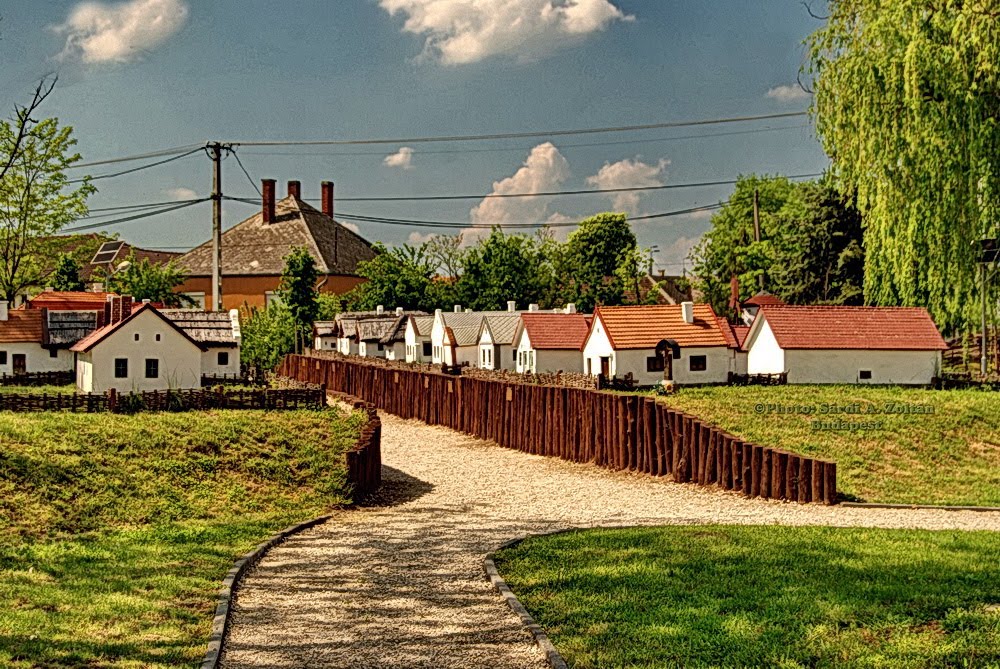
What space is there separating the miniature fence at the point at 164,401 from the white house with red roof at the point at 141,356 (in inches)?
339

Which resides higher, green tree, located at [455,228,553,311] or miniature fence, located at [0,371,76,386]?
green tree, located at [455,228,553,311]

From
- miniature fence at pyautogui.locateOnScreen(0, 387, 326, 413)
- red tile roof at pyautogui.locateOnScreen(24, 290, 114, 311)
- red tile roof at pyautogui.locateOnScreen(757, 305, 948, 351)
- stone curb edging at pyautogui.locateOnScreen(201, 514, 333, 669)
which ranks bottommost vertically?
stone curb edging at pyautogui.locateOnScreen(201, 514, 333, 669)

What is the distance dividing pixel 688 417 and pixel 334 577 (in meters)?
13.3

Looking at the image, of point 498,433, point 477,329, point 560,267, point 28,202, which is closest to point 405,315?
point 477,329

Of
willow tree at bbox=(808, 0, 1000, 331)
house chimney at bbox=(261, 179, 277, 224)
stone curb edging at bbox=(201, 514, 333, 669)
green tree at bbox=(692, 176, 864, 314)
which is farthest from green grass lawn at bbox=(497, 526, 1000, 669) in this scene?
house chimney at bbox=(261, 179, 277, 224)

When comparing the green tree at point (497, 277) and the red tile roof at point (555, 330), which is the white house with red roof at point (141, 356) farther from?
the green tree at point (497, 277)

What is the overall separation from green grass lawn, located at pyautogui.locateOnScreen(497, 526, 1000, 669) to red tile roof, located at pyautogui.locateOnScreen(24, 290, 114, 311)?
70524 mm

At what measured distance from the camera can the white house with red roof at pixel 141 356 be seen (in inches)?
1629

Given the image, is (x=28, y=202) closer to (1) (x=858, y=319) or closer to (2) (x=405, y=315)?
(2) (x=405, y=315)

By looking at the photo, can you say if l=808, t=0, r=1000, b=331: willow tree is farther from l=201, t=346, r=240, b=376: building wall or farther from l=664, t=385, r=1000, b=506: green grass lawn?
l=201, t=346, r=240, b=376: building wall

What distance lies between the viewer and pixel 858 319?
48125 mm

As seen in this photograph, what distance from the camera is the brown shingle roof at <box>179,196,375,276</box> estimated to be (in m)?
101

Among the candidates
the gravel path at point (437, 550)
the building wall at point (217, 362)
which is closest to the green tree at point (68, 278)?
the building wall at point (217, 362)

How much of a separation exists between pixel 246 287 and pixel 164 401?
227ft
